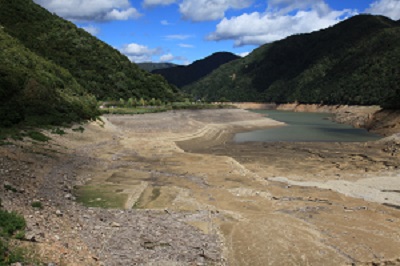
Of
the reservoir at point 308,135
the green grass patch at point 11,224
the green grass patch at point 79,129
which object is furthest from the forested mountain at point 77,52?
the green grass patch at point 11,224

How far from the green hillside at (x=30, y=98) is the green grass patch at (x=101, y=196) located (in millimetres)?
11697

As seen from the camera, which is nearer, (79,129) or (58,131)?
(58,131)

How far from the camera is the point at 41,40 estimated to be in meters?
85.6

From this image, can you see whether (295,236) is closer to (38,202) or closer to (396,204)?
(396,204)

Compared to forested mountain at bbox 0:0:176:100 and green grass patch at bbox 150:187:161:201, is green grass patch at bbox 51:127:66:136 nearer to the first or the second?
green grass patch at bbox 150:187:161:201

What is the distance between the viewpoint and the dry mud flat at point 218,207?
12.2 m

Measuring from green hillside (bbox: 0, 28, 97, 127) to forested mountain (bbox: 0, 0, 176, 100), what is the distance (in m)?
36.2

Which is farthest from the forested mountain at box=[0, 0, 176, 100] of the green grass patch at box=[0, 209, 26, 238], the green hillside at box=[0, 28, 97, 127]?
the green grass patch at box=[0, 209, 26, 238]

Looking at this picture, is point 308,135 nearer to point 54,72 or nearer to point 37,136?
point 54,72

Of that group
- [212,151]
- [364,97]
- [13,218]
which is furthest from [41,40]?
[364,97]

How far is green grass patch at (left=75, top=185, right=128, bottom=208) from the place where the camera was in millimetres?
16837

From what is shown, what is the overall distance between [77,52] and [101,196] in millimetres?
83589

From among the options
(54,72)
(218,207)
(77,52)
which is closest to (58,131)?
(218,207)

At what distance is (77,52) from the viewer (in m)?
92.0
